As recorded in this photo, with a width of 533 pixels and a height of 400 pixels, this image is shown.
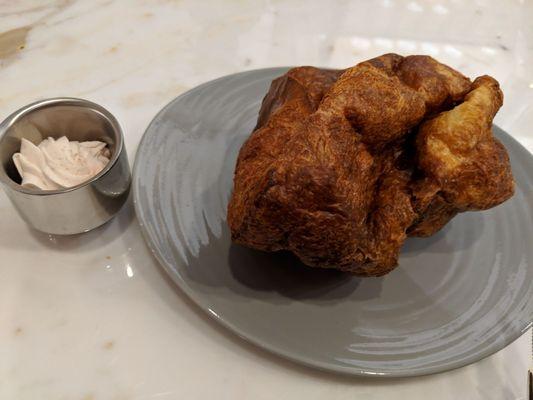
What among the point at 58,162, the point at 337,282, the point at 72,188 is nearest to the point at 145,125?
the point at 58,162

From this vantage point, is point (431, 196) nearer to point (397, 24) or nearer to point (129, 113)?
point (129, 113)

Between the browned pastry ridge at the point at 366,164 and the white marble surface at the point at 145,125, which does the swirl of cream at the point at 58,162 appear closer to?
the white marble surface at the point at 145,125

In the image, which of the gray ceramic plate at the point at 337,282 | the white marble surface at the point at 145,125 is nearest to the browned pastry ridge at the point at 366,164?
the gray ceramic plate at the point at 337,282

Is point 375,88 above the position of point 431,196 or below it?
above

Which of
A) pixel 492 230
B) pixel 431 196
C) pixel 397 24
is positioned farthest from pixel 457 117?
pixel 397 24

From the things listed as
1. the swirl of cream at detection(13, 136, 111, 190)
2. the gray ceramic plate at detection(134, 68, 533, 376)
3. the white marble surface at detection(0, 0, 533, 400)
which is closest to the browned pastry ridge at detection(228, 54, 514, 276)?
the gray ceramic plate at detection(134, 68, 533, 376)

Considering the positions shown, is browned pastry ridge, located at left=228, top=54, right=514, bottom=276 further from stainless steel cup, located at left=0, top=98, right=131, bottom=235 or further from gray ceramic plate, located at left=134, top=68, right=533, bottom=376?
stainless steel cup, located at left=0, top=98, right=131, bottom=235
